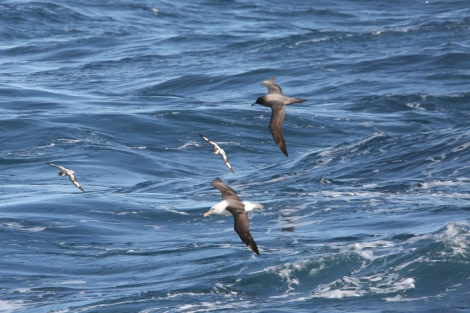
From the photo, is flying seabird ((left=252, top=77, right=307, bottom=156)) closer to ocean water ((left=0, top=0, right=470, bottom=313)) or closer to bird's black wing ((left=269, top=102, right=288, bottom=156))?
bird's black wing ((left=269, top=102, right=288, bottom=156))

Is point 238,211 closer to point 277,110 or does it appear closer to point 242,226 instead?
point 242,226

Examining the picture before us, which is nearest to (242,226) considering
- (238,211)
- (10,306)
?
(238,211)

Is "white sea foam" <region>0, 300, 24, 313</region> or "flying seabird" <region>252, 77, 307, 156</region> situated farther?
"white sea foam" <region>0, 300, 24, 313</region>

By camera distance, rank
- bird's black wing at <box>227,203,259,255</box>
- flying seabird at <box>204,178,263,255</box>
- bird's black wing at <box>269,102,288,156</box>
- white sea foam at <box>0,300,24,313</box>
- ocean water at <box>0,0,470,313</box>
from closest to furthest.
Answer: bird's black wing at <box>227,203,259,255</box>
flying seabird at <box>204,178,263,255</box>
bird's black wing at <box>269,102,288,156</box>
white sea foam at <box>0,300,24,313</box>
ocean water at <box>0,0,470,313</box>

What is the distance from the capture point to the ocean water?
62.5ft

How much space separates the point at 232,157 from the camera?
3162cm

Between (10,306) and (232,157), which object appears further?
(232,157)

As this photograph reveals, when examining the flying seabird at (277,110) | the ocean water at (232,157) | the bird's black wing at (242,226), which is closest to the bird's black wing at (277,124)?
the flying seabird at (277,110)

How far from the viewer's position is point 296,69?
4394cm

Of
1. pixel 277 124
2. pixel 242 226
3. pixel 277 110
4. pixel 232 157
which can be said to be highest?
pixel 277 110

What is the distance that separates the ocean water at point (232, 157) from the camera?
19047mm

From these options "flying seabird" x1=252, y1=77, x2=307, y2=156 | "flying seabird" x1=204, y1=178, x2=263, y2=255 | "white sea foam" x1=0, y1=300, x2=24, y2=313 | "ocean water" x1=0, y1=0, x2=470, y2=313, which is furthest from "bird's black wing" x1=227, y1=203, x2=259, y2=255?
"white sea foam" x1=0, y1=300, x2=24, y2=313

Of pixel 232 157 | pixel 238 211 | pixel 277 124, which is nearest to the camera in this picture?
pixel 238 211

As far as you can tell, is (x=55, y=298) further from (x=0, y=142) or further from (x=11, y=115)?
(x=11, y=115)
